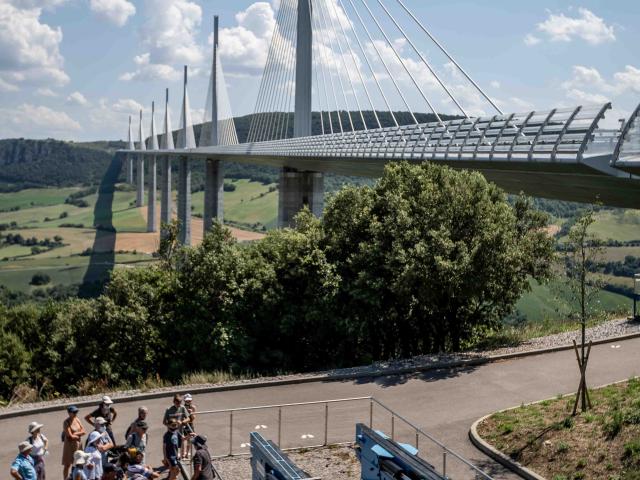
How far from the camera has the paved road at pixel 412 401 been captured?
12.3 meters

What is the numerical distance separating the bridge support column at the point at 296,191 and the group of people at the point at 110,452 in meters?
31.4

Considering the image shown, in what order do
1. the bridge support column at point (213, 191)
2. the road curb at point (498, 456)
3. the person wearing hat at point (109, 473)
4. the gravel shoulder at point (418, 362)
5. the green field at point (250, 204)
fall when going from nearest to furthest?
the person wearing hat at point (109, 473) → the road curb at point (498, 456) → the gravel shoulder at point (418, 362) → the bridge support column at point (213, 191) → the green field at point (250, 204)

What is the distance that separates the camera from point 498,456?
11.2m

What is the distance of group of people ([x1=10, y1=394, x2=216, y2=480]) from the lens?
9.12m

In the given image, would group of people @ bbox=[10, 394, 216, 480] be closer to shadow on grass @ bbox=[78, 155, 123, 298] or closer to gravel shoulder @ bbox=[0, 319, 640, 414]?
gravel shoulder @ bbox=[0, 319, 640, 414]

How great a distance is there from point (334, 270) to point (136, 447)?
33.3 ft

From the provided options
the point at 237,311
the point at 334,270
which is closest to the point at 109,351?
the point at 237,311

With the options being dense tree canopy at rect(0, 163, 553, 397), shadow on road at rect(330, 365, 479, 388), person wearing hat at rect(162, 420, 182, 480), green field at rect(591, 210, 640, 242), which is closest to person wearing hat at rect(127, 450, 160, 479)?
person wearing hat at rect(162, 420, 182, 480)

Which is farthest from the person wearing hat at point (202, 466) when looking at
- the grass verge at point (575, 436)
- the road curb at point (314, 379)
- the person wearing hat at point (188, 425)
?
the road curb at point (314, 379)

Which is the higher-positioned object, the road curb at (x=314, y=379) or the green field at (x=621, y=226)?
the road curb at (x=314, y=379)

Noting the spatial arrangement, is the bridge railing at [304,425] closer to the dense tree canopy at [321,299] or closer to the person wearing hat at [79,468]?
the person wearing hat at [79,468]

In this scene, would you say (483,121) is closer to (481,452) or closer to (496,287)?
(496,287)

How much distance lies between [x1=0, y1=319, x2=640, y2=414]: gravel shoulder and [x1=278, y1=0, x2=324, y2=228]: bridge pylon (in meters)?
21.7

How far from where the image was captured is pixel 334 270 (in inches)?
778
